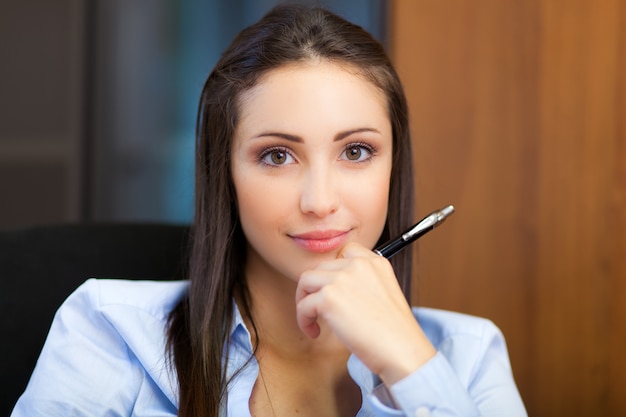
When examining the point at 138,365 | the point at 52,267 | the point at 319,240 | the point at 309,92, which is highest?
the point at 309,92

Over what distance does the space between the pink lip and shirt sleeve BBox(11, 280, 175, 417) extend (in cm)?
33

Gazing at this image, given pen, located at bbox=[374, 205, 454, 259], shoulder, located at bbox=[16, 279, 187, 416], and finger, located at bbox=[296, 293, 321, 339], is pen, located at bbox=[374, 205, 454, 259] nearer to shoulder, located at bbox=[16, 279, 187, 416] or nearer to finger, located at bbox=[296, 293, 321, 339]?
A: finger, located at bbox=[296, 293, 321, 339]

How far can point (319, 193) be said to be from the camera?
1166 millimetres

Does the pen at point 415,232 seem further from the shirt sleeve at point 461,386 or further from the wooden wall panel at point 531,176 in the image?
the wooden wall panel at point 531,176

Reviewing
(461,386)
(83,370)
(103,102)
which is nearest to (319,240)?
(461,386)

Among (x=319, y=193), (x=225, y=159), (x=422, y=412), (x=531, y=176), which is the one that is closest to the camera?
(x=422, y=412)

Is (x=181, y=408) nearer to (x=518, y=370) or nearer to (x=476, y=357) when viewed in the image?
(x=476, y=357)

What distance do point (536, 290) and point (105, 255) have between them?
0.98 meters

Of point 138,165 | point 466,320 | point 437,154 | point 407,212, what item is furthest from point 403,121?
point 138,165

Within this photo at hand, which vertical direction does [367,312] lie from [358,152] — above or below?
below

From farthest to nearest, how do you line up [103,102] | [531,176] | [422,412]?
[103,102]
[531,176]
[422,412]

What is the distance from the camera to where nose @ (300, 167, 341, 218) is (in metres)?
1.17

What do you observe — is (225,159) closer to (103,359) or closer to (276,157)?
(276,157)

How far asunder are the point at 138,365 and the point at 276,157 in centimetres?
39
